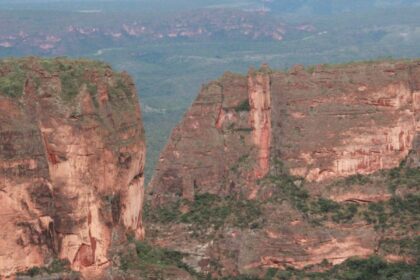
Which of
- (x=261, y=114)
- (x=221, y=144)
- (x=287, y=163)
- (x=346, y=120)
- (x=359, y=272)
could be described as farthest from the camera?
(x=221, y=144)

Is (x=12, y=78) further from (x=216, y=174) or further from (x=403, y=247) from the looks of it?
(x=403, y=247)

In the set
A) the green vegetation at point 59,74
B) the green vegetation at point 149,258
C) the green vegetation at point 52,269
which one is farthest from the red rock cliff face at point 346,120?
the green vegetation at point 52,269

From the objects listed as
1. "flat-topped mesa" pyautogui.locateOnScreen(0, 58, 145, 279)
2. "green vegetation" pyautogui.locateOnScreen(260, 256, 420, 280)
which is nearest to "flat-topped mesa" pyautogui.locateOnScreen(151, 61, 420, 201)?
"green vegetation" pyautogui.locateOnScreen(260, 256, 420, 280)

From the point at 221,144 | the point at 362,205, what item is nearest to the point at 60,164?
the point at 221,144

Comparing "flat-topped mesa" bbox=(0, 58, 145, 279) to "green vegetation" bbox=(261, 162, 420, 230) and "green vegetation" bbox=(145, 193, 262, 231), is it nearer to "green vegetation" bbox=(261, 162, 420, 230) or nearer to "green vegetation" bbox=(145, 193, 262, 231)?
"green vegetation" bbox=(145, 193, 262, 231)

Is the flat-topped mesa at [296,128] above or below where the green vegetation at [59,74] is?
below

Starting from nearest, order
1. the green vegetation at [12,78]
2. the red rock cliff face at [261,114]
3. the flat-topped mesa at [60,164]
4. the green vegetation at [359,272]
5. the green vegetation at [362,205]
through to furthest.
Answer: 1. the flat-topped mesa at [60,164]
2. the green vegetation at [12,78]
3. the green vegetation at [359,272]
4. the green vegetation at [362,205]
5. the red rock cliff face at [261,114]

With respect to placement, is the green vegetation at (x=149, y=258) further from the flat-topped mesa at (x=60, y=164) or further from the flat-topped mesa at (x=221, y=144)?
the flat-topped mesa at (x=221, y=144)
